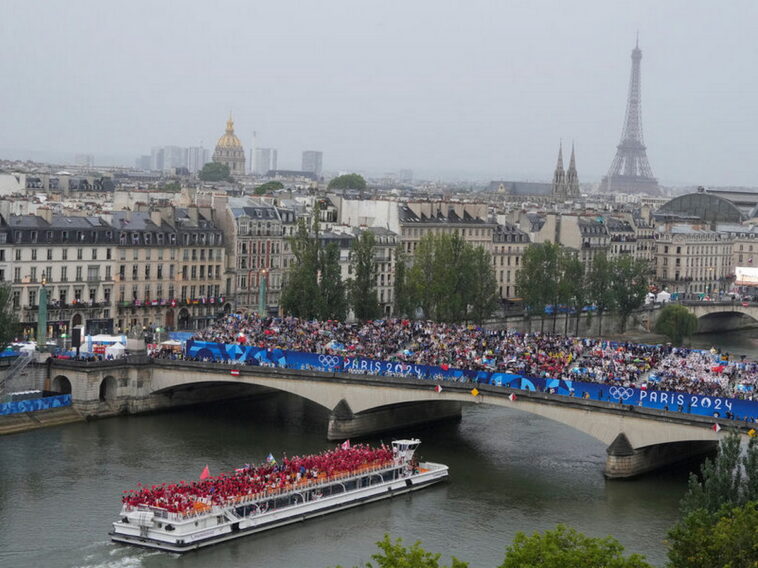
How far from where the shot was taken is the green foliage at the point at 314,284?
91.6 meters

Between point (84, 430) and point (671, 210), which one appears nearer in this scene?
point (84, 430)

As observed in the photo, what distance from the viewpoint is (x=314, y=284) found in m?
91.8

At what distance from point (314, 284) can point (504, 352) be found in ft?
65.0

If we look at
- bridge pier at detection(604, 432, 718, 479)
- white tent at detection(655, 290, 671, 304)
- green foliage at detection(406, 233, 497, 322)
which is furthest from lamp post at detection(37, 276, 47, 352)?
white tent at detection(655, 290, 671, 304)

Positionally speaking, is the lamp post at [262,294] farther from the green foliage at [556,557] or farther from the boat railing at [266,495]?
the green foliage at [556,557]

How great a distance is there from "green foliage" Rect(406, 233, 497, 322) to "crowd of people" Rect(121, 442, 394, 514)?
36.9 m

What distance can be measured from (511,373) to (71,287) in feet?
119

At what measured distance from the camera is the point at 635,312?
123 metres

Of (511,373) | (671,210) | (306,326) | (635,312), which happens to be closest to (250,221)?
(306,326)

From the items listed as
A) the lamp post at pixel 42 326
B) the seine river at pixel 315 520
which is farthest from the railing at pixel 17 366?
the seine river at pixel 315 520

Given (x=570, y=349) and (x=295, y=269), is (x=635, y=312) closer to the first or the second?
(x=295, y=269)

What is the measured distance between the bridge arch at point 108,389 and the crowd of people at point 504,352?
19.4 feet

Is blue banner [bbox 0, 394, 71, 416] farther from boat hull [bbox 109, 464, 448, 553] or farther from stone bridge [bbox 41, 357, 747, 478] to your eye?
boat hull [bbox 109, 464, 448, 553]

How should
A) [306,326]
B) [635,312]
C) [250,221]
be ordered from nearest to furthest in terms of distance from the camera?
[306,326]
[250,221]
[635,312]
